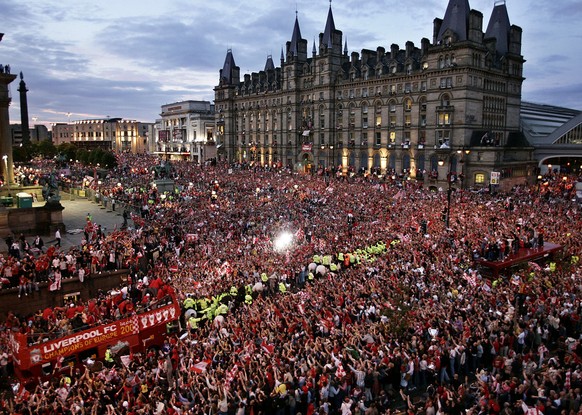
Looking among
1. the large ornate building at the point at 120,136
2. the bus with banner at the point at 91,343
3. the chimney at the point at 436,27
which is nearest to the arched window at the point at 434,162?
the chimney at the point at 436,27

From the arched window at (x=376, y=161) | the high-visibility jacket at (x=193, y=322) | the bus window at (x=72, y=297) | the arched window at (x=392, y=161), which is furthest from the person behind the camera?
the arched window at (x=376, y=161)

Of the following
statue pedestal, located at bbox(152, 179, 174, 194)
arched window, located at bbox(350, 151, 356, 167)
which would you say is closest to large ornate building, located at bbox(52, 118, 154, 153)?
arched window, located at bbox(350, 151, 356, 167)

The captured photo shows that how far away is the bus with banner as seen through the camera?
47.7 feet

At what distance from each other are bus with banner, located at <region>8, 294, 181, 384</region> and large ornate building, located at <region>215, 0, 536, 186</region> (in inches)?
1653

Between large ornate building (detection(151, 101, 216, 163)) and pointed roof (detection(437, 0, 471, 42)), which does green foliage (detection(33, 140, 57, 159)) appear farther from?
pointed roof (detection(437, 0, 471, 42))

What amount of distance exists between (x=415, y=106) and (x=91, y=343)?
6023 centimetres

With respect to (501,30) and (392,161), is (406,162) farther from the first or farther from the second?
(501,30)

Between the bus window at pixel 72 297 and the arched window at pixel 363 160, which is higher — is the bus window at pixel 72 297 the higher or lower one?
the lower one

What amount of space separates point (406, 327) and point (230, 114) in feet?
317

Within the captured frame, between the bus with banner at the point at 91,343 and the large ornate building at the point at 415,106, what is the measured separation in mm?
41991

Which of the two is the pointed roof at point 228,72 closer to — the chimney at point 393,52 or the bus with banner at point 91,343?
the chimney at point 393,52

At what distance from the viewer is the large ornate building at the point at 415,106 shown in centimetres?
6003

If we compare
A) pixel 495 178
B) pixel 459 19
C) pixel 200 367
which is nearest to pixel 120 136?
pixel 459 19

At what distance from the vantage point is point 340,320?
1712 cm
